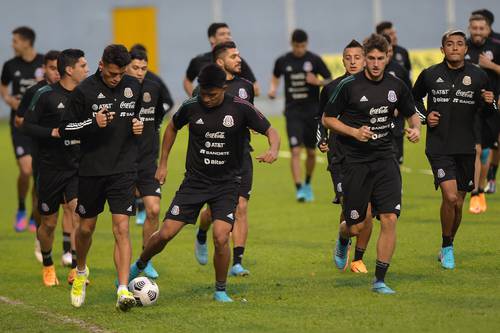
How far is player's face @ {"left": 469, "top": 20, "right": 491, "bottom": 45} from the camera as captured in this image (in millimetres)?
15773

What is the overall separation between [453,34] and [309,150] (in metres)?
7.59

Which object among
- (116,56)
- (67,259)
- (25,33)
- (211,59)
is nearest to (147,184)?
(67,259)

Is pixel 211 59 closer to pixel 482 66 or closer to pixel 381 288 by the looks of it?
pixel 482 66

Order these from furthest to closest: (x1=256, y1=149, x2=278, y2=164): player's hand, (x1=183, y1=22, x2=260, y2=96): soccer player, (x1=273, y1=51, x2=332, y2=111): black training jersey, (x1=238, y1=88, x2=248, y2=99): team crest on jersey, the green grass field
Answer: (x1=273, y1=51, x2=332, y2=111): black training jersey < (x1=183, y1=22, x2=260, y2=96): soccer player < (x1=238, y1=88, x2=248, y2=99): team crest on jersey < (x1=256, y1=149, x2=278, y2=164): player's hand < the green grass field

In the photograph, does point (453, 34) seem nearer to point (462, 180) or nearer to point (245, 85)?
point (462, 180)

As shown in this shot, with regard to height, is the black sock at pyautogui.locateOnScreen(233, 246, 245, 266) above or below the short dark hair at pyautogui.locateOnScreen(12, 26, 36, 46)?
below

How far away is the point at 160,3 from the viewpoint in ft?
131

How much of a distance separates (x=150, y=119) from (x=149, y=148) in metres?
0.35

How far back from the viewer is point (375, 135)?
10.9 meters

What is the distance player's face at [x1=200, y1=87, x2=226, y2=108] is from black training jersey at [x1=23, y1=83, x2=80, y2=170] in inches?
96.4

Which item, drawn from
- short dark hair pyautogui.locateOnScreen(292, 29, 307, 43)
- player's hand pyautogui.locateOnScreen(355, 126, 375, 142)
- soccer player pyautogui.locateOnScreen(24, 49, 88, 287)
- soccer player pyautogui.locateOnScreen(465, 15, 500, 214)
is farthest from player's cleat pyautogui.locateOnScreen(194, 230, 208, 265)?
short dark hair pyautogui.locateOnScreen(292, 29, 307, 43)

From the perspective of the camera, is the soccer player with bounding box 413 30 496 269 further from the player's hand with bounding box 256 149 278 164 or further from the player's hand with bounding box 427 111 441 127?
the player's hand with bounding box 256 149 278 164

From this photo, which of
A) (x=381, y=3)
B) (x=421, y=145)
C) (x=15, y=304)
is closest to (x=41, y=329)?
(x=15, y=304)

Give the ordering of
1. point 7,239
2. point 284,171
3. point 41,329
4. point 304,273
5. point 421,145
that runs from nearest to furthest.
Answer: point 41,329 → point 304,273 → point 7,239 → point 284,171 → point 421,145
